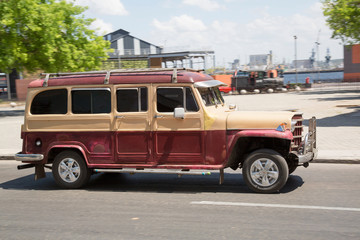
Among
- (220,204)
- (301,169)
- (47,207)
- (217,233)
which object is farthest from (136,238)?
(301,169)

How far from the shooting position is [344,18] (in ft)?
105

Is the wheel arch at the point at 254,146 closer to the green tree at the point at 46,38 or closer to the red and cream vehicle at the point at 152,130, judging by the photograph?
the red and cream vehicle at the point at 152,130

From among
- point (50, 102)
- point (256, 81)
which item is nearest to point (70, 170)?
point (50, 102)

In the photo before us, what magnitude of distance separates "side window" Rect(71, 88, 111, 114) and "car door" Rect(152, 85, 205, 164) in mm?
978

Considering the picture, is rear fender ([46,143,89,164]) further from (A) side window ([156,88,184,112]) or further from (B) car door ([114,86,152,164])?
(A) side window ([156,88,184,112])

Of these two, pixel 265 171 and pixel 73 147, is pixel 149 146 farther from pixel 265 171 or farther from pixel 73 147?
pixel 265 171

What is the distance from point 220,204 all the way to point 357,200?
2.26m

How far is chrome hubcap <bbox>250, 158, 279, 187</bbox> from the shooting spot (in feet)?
24.5

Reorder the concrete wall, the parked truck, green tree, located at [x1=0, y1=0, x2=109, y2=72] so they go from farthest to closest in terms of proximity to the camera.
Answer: the concrete wall, the parked truck, green tree, located at [x1=0, y1=0, x2=109, y2=72]

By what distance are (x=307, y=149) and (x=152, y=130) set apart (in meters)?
2.92

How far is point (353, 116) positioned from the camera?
68.2ft

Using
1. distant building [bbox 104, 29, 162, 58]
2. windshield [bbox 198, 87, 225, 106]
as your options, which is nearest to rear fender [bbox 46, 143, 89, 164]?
windshield [bbox 198, 87, 225, 106]

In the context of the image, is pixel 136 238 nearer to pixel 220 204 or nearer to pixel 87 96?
pixel 220 204

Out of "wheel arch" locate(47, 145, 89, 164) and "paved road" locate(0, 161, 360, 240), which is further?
"wheel arch" locate(47, 145, 89, 164)
